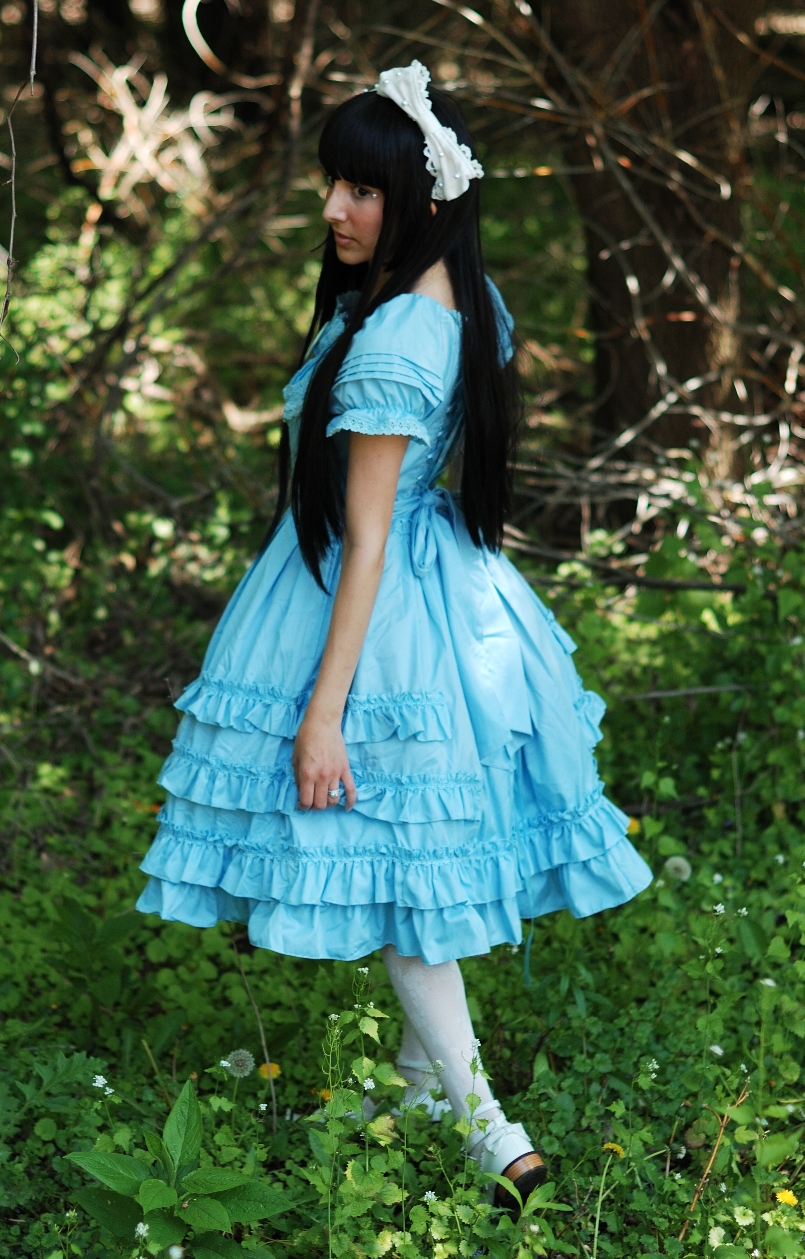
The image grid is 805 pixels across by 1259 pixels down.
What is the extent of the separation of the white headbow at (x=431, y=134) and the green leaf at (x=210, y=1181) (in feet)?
4.49

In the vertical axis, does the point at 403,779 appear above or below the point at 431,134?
below

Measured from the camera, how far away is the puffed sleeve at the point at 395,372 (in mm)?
1723

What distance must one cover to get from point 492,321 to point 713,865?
53.9 inches

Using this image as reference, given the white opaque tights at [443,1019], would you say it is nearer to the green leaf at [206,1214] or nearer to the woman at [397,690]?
the woman at [397,690]

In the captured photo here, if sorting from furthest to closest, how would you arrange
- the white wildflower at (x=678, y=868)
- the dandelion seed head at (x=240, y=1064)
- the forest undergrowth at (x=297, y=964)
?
the white wildflower at (x=678, y=868)
the dandelion seed head at (x=240, y=1064)
the forest undergrowth at (x=297, y=964)

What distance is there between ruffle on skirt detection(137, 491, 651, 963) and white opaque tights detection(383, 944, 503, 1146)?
71 mm

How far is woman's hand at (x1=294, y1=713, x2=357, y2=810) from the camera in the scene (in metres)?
1.72

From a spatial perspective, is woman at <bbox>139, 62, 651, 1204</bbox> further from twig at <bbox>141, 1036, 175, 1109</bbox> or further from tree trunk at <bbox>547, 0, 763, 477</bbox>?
tree trunk at <bbox>547, 0, 763, 477</bbox>

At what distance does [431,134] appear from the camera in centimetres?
175

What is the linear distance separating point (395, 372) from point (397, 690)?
0.46 metres

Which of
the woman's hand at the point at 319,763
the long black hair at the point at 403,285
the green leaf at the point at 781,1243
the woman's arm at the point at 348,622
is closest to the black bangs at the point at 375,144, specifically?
the long black hair at the point at 403,285

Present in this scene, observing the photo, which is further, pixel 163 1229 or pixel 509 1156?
pixel 509 1156

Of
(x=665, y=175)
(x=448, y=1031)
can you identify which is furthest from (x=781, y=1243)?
(x=665, y=175)

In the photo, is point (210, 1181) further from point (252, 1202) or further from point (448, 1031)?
point (448, 1031)
